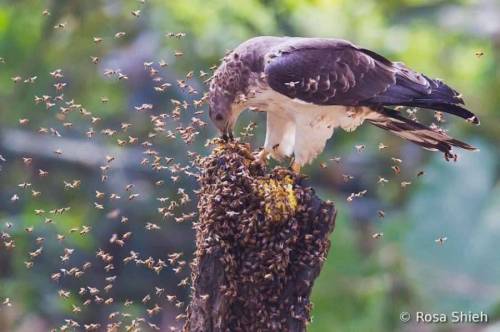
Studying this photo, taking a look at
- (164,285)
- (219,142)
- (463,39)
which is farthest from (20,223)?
(463,39)

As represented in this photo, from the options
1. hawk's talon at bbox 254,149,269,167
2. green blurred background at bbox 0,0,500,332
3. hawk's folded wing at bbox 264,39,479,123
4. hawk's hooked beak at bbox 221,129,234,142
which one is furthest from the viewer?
green blurred background at bbox 0,0,500,332

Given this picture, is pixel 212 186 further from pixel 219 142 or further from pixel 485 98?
pixel 485 98

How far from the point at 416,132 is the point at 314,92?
1.96ft

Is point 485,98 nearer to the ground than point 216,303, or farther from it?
farther from it

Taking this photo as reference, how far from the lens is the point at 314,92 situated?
15.4ft

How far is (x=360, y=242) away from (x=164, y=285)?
2.34 meters

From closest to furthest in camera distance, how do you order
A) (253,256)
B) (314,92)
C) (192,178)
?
(253,256), (314,92), (192,178)

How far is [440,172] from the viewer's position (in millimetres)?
8648

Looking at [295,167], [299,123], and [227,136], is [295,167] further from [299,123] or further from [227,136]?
[227,136]

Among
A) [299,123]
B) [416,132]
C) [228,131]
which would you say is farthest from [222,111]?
[416,132]

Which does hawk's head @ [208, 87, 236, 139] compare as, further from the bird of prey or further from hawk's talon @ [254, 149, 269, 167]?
hawk's talon @ [254, 149, 269, 167]

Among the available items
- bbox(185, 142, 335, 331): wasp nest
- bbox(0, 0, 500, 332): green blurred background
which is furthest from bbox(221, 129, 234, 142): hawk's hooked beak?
bbox(0, 0, 500, 332): green blurred background

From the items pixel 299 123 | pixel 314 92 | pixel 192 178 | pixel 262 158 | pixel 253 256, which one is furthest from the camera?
pixel 192 178

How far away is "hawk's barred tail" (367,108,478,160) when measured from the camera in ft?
15.8
